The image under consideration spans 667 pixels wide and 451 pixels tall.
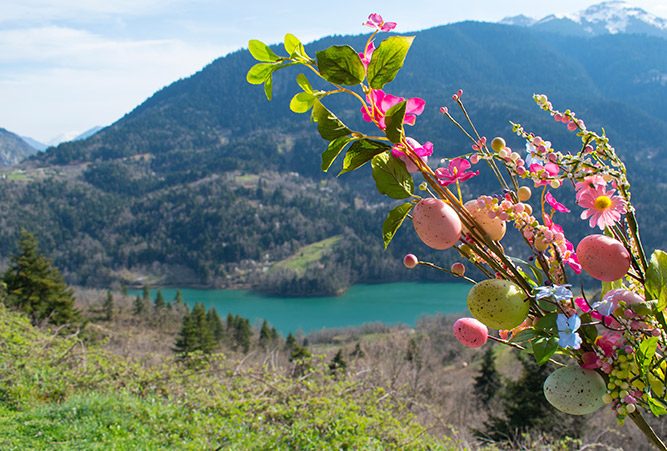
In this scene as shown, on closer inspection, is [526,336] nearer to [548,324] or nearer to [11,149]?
[548,324]

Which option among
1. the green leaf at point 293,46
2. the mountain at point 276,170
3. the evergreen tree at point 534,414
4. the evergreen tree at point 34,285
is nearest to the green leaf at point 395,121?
the green leaf at point 293,46

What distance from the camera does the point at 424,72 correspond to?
125 metres

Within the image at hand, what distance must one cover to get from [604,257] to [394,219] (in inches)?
9.0

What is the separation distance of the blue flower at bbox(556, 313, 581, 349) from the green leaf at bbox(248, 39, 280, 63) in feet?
1.32

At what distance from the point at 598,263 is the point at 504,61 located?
5605 inches

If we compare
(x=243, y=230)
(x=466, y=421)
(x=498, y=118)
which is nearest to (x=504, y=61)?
(x=498, y=118)

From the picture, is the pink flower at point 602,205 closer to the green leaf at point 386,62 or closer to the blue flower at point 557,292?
the blue flower at point 557,292

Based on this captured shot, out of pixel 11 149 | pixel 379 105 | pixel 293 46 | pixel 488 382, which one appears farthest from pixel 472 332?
pixel 11 149

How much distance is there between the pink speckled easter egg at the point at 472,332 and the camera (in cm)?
64

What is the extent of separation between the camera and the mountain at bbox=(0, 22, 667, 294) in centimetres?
6106

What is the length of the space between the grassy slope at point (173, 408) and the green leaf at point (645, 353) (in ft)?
10.1

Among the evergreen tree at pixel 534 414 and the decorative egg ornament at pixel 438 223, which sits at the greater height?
the decorative egg ornament at pixel 438 223

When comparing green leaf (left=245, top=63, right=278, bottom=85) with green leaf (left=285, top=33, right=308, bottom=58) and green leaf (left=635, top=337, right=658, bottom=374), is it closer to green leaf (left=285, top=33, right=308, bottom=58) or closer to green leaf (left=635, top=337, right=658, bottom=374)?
green leaf (left=285, top=33, right=308, bottom=58)

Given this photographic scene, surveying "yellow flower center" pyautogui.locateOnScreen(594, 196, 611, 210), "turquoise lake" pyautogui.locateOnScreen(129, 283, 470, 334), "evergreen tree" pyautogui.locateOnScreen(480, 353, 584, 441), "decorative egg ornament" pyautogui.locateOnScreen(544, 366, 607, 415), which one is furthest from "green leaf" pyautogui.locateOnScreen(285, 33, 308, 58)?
"turquoise lake" pyautogui.locateOnScreen(129, 283, 470, 334)
